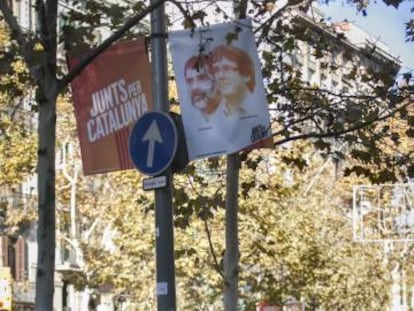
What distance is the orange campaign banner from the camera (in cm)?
1067

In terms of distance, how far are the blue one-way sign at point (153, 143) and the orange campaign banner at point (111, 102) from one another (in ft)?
0.39

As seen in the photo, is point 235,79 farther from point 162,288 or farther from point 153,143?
point 162,288

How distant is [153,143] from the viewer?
10.6 meters

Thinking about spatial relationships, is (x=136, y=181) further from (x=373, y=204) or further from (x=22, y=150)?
(x=373, y=204)

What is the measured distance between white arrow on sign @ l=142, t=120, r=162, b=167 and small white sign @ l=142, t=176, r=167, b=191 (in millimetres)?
185

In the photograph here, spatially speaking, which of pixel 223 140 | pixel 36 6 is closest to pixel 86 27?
pixel 36 6

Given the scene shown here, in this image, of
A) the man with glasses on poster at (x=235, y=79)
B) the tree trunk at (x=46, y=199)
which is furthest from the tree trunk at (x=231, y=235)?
the tree trunk at (x=46, y=199)

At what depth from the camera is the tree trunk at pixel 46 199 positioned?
9.52 m

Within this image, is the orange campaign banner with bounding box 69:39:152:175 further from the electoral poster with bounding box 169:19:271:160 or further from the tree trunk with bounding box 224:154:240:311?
the tree trunk with bounding box 224:154:240:311

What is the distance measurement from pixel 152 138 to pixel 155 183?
48cm

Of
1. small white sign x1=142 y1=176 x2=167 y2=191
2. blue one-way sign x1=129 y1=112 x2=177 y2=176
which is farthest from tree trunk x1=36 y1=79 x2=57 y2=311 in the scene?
small white sign x1=142 y1=176 x2=167 y2=191

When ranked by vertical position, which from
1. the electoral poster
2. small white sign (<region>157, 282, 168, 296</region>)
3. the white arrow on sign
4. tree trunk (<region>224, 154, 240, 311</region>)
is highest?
the electoral poster

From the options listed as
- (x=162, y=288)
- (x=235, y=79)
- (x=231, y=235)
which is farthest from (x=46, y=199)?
(x=231, y=235)

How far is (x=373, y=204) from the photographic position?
136 feet
